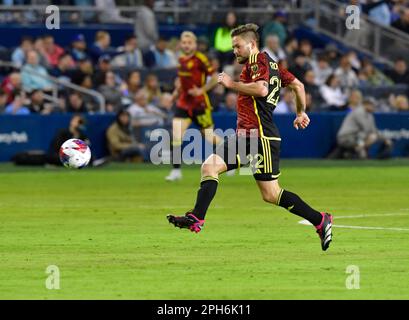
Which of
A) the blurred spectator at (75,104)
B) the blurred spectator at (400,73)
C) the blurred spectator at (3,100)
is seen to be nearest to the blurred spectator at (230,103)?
the blurred spectator at (75,104)

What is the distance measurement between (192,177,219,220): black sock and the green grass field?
428mm

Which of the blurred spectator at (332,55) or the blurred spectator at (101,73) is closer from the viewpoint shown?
Result: the blurred spectator at (101,73)

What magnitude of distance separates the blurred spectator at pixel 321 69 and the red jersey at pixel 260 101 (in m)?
20.0

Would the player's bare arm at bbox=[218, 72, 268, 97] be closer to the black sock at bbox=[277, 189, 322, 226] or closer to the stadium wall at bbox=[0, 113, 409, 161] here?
the black sock at bbox=[277, 189, 322, 226]

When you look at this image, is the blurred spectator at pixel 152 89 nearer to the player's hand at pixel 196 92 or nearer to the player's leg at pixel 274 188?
the player's hand at pixel 196 92

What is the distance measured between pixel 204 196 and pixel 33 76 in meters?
16.6

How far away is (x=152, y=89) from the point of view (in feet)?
100

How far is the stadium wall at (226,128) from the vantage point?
91.4 ft

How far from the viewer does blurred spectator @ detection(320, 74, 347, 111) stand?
108ft

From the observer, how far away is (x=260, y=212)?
720 inches

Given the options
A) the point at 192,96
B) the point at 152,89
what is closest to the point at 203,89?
the point at 192,96

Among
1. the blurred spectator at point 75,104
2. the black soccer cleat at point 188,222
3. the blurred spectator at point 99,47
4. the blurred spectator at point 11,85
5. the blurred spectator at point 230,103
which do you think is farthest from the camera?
the blurred spectator at point 99,47

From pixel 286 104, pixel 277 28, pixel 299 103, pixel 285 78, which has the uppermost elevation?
pixel 277 28

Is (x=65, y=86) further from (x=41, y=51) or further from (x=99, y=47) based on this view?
(x=99, y=47)
